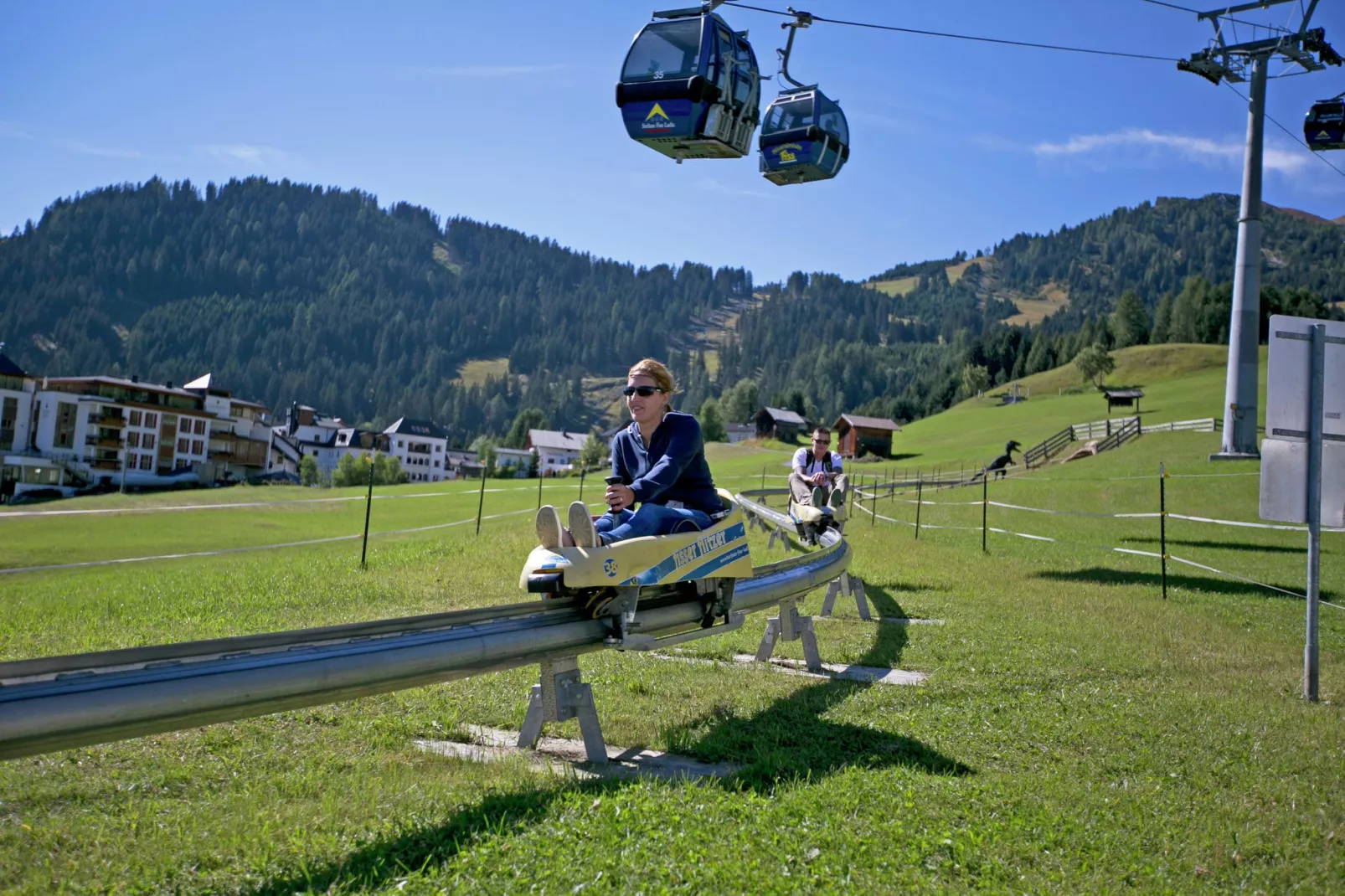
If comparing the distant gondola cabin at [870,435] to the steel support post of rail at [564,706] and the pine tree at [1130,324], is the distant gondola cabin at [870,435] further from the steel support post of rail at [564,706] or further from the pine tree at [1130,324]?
the steel support post of rail at [564,706]

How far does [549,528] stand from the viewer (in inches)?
226

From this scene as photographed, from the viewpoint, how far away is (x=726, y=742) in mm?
5977

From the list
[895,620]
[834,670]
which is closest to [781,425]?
[895,620]

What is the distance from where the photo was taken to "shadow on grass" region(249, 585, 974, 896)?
3.68m

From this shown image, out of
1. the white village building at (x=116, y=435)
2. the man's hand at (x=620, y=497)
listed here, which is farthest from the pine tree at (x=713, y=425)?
the man's hand at (x=620, y=497)

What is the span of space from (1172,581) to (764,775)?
1501cm

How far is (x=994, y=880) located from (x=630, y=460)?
3829 millimetres

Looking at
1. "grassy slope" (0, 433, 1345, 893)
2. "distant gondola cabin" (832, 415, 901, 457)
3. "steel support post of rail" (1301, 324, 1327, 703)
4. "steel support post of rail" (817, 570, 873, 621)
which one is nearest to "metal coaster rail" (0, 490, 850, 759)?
"grassy slope" (0, 433, 1345, 893)

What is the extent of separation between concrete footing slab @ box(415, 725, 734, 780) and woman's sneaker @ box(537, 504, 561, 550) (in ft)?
4.17

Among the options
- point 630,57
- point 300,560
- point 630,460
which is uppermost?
point 630,57

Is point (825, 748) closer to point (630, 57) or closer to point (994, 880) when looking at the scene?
point (994, 880)

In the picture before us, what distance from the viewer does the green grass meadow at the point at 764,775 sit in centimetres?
382

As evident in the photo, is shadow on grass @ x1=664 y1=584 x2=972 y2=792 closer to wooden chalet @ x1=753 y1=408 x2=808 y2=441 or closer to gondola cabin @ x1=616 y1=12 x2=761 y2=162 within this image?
gondola cabin @ x1=616 y1=12 x2=761 y2=162

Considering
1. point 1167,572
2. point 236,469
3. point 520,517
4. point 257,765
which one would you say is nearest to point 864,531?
point 1167,572
